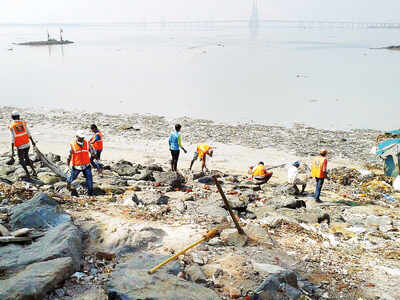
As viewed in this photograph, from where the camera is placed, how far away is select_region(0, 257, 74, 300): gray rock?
12.6 feet

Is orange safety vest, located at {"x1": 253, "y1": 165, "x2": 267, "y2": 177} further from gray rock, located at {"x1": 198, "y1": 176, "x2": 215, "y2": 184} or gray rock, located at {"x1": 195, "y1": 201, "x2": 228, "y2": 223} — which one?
gray rock, located at {"x1": 195, "y1": 201, "x2": 228, "y2": 223}

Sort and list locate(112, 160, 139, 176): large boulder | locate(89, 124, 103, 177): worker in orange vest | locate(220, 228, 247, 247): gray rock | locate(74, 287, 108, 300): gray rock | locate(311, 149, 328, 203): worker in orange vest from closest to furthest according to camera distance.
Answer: locate(74, 287, 108, 300): gray rock < locate(220, 228, 247, 247): gray rock < locate(311, 149, 328, 203): worker in orange vest < locate(89, 124, 103, 177): worker in orange vest < locate(112, 160, 139, 176): large boulder

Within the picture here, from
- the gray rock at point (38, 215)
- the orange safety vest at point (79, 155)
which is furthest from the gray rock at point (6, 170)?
the gray rock at point (38, 215)

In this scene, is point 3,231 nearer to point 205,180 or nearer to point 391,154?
point 205,180

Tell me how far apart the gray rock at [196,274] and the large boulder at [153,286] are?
0.69ft

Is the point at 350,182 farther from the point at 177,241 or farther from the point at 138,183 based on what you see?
the point at 177,241

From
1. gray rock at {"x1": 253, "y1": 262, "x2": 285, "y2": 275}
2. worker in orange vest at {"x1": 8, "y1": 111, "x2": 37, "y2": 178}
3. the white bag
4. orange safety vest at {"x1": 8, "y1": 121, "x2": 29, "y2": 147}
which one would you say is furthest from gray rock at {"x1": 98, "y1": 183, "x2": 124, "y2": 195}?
the white bag

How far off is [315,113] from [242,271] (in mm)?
21249

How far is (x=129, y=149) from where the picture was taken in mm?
15617

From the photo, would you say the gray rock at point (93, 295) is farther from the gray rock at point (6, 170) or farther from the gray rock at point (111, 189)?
the gray rock at point (6, 170)

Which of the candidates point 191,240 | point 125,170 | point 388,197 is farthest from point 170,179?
point 388,197

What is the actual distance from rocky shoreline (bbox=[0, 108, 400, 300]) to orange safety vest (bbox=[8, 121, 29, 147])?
1.03 meters

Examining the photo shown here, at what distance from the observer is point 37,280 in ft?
13.3

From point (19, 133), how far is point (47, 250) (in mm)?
4988
